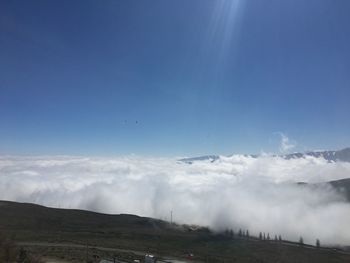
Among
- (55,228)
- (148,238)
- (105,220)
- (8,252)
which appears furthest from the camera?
(105,220)

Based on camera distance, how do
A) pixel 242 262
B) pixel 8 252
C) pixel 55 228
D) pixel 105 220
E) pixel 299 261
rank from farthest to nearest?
1. pixel 105 220
2. pixel 55 228
3. pixel 299 261
4. pixel 242 262
5. pixel 8 252

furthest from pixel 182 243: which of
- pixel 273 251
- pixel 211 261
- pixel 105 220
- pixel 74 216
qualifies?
pixel 74 216

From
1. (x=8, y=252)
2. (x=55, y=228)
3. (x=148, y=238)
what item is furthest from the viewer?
(x=55, y=228)

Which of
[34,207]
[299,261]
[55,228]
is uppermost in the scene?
[34,207]

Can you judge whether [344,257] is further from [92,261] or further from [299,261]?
[92,261]

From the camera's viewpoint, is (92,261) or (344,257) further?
(344,257)

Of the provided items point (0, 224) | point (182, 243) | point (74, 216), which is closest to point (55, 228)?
point (0, 224)

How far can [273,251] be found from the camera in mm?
142125

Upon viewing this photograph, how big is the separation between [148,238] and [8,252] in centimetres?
9414

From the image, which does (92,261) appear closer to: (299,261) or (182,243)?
(182,243)

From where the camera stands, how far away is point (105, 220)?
7318 inches

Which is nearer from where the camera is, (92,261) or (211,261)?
(92,261)

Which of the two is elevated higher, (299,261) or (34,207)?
(34,207)

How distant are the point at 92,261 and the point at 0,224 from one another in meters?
91.9
